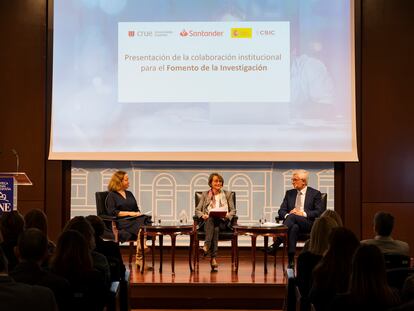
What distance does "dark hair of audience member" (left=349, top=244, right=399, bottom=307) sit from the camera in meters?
2.91

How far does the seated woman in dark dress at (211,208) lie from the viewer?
23.9ft

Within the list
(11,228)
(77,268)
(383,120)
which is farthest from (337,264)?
(383,120)

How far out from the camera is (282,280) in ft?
21.9

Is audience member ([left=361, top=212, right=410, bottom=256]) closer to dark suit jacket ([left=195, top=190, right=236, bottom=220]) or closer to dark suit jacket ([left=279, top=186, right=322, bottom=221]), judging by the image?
dark suit jacket ([left=279, top=186, right=322, bottom=221])

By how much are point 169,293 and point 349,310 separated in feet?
12.0

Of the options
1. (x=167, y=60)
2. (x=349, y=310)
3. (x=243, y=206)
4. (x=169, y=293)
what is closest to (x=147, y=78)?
(x=167, y=60)

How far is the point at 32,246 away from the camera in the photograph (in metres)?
3.03

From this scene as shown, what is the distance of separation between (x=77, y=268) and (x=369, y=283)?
1419 millimetres

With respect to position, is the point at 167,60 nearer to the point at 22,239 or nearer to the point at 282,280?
the point at 282,280

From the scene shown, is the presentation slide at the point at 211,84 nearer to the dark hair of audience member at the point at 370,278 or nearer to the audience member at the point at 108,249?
the audience member at the point at 108,249

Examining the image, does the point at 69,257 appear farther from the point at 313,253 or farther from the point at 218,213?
the point at 218,213

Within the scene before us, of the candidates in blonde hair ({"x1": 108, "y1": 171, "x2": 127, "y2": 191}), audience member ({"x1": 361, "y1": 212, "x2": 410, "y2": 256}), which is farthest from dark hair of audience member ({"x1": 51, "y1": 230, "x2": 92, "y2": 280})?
blonde hair ({"x1": 108, "y1": 171, "x2": 127, "y2": 191})

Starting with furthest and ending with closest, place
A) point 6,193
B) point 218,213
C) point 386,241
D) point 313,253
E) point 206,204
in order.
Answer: point 206,204, point 218,213, point 6,193, point 386,241, point 313,253

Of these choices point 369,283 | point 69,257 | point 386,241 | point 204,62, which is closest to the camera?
point 369,283
